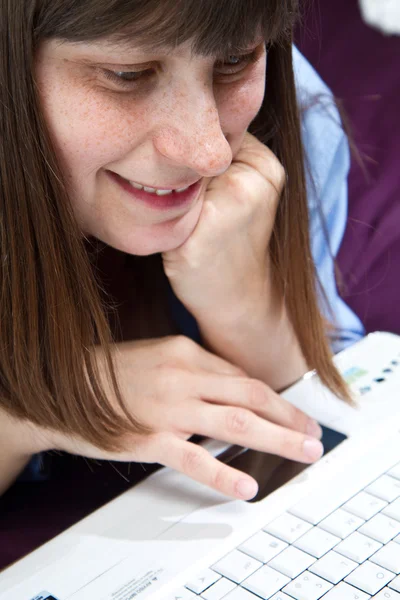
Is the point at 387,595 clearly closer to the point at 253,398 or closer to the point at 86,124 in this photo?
the point at 253,398

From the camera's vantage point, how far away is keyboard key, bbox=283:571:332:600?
1.70ft

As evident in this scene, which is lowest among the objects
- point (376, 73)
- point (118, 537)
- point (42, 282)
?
point (118, 537)

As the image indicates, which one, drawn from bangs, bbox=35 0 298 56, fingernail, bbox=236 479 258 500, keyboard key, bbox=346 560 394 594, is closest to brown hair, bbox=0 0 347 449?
bangs, bbox=35 0 298 56

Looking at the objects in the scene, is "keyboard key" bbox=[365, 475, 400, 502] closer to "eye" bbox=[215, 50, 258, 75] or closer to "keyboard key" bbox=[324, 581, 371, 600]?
"keyboard key" bbox=[324, 581, 371, 600]

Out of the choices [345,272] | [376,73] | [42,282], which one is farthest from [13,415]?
[376,73]

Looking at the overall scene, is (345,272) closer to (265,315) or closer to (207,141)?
(265,315)

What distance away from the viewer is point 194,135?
22.5 inches

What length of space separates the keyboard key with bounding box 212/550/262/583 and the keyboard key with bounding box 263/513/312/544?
0.03 m

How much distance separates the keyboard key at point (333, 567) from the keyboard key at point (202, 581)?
0.21 ft

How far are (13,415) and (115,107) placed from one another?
0.87ft

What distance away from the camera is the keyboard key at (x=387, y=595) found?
51 centimetres

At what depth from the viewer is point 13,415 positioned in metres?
0.68

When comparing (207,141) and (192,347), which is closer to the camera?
(207,141)

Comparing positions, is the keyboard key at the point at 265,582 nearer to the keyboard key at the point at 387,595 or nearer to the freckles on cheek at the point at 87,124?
the keyboard key at the point at 387,595
